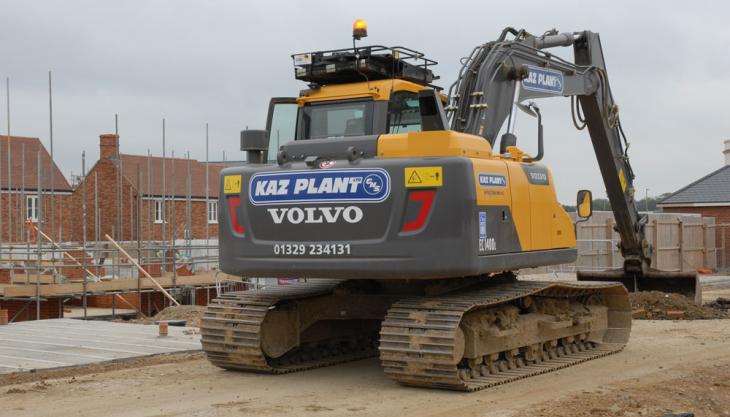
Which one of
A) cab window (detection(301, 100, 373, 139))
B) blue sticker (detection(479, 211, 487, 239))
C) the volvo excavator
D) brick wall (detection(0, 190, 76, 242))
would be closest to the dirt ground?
the volvo excavator

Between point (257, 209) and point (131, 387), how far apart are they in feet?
6.99

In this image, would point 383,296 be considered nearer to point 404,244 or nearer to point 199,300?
point 404,244

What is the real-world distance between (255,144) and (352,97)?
1.12 meters

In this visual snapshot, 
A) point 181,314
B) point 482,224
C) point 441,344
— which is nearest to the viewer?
point 441,344

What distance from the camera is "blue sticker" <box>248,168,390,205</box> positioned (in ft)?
28.1

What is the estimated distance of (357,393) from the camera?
8609 mm

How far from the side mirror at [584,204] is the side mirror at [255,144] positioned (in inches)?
147

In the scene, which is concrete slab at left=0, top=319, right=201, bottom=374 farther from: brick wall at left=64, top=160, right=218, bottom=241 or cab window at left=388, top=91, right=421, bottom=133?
brick wall at left=64, top=160, right=218, bottom=241

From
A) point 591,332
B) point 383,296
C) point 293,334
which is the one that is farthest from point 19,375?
point 591,332

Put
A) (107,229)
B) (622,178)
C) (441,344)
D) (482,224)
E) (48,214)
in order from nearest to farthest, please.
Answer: (441,344) < (482,224) < (622,178) < (48,214) < (107,229)

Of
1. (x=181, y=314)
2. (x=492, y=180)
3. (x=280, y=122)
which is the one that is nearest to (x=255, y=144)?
(x=280, y=122)

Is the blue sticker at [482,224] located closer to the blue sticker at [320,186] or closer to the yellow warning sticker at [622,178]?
the blue sticker at [320,186]

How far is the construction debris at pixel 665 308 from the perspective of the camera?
1550cm

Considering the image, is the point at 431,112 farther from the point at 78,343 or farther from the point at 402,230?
the point at 78,343
